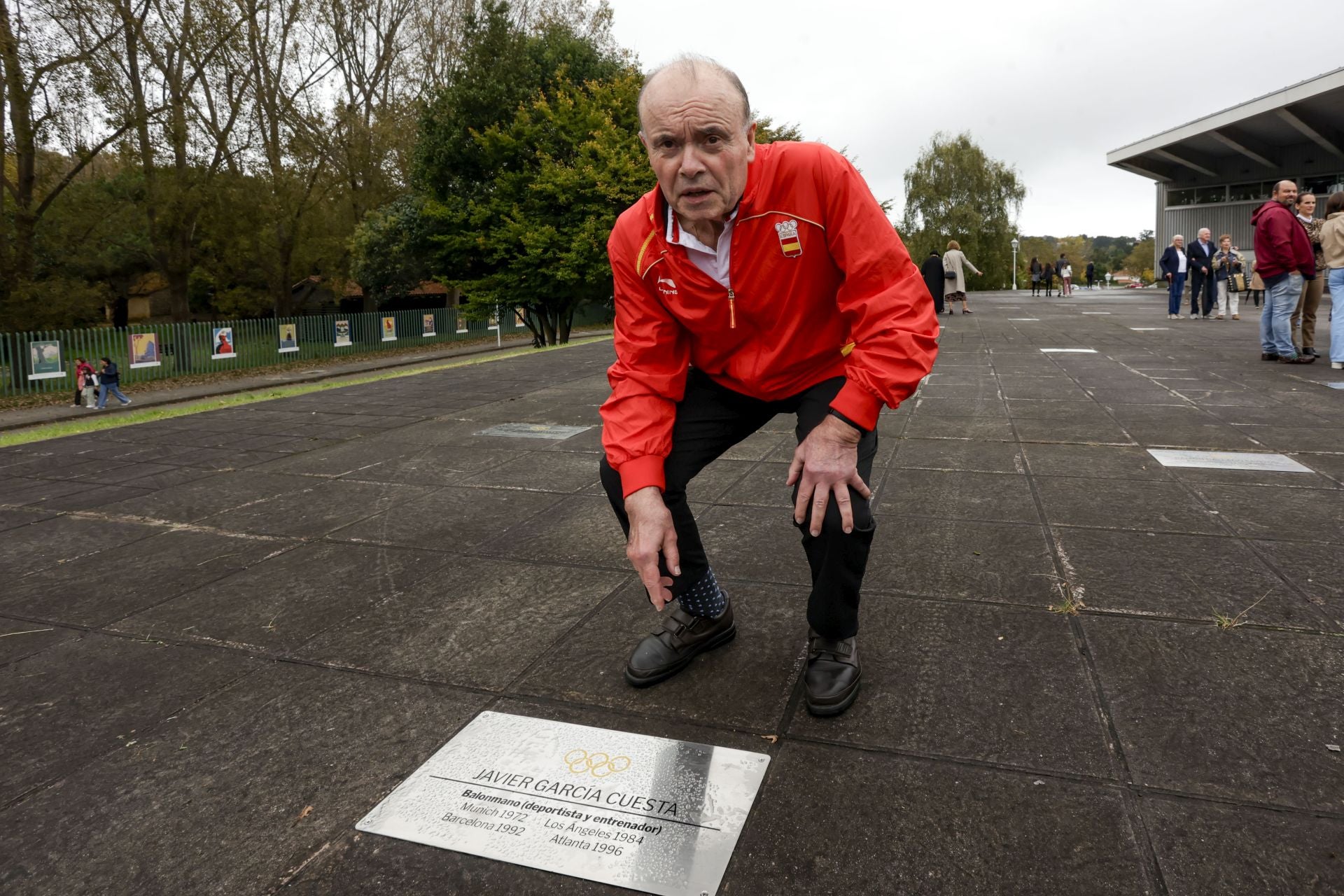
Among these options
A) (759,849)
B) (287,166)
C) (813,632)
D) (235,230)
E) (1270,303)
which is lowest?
(759,849)

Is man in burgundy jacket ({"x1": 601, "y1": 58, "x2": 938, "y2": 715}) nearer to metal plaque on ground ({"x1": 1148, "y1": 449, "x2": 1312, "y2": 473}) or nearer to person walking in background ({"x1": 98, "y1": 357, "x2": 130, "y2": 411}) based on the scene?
metal plaque on ground ({"x1": 1148, "y1": 449, "x2": 1312, "y2": 473})

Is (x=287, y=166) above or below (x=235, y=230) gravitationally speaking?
above

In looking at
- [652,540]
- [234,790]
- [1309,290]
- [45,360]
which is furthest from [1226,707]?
[45,360]

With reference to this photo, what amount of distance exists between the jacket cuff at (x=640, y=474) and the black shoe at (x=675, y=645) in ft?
1.64

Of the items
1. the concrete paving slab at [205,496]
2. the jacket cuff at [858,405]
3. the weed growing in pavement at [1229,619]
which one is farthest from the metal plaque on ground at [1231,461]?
the concrete paving slab at [205,496]

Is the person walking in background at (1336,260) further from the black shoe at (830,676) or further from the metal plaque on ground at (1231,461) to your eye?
the black shoe at (830,676)

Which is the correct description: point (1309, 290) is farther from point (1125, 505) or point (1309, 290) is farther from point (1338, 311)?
point (1125, 505)

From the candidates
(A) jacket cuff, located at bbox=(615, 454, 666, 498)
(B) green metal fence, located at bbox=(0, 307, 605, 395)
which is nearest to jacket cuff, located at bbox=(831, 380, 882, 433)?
(A) jacket cuff, located at bbox=(615, 454, 666, 498)

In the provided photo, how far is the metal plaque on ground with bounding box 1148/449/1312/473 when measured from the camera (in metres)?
Result: 4.96

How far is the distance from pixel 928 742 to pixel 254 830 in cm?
163

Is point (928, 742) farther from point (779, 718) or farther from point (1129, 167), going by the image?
point (1129, 167)

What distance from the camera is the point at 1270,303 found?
9.73m

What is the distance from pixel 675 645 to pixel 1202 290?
19775 mm

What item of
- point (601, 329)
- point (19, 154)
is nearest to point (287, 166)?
point (19, 154)
